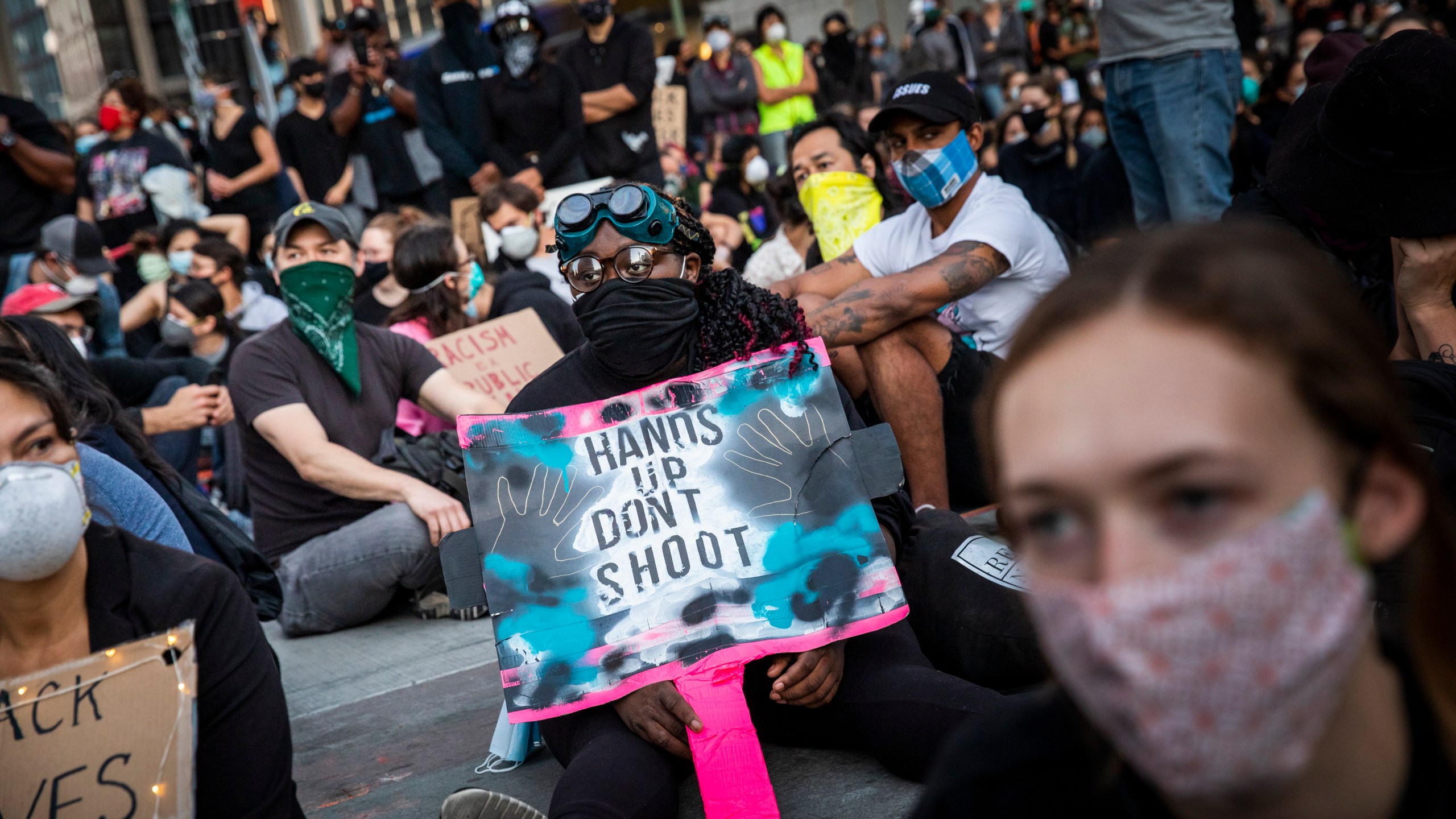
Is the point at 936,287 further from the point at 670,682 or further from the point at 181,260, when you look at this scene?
the point at 181,260

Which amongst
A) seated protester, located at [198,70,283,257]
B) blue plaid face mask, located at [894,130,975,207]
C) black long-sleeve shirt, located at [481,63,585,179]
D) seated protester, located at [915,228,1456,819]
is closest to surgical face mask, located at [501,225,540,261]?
black long-sleeve shirt, located at [481,63,585,179]

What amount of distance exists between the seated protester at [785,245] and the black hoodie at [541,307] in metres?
1.12

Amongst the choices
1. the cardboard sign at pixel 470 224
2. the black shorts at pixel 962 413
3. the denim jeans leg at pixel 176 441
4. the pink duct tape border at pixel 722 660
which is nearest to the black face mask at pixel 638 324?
the pink duct tape border at pixel 722 660

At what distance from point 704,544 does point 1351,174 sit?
192 cm

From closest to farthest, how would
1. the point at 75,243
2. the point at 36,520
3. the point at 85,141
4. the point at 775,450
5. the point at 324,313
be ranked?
the point at 36,520, the point at 775,450, the point at 324,313, the point at 75,243, the point at 85,141

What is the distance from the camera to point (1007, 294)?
4.29 metres

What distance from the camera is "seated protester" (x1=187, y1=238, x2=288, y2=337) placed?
7090mm

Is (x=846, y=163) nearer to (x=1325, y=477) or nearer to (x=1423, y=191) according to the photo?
(x=1423, y=191)

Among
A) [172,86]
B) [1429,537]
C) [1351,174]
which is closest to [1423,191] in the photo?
[1351,174]

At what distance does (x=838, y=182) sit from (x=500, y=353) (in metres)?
1.80

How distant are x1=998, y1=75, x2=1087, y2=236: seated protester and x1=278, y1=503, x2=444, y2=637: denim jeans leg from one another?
574cm

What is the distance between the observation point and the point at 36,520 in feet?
6.09

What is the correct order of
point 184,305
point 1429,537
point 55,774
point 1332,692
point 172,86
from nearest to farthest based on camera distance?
1. point 1332,692
2. point 1429,537
3. point 55,774
4. point 184,305
5. point 172,86

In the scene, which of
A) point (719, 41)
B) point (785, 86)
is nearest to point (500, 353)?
point (785, 86)
